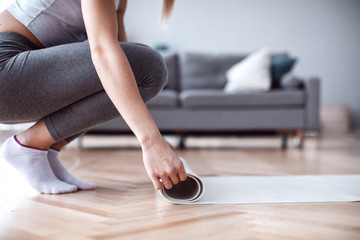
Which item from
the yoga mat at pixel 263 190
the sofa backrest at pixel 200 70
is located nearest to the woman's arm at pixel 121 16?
the yoga mat at pixel 263 190

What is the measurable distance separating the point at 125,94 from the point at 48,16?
16.4 inches

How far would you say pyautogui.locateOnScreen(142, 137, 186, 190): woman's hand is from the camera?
0.81 metres

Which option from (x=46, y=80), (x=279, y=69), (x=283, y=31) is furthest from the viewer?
(x=283, y=31)

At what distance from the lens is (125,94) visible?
0.84 metres

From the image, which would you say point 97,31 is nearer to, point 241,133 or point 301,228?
point 301,228

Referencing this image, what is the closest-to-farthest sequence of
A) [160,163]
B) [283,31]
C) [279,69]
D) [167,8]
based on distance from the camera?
[160,163] → [167,8] → [279,69] → [283,31]

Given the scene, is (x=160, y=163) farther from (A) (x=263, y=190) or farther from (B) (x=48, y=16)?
(B) (x=48, y=16)

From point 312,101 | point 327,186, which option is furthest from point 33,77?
point 312,101

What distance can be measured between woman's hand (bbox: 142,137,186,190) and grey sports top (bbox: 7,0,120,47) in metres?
0.50

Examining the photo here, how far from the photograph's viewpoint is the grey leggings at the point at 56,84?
101cm

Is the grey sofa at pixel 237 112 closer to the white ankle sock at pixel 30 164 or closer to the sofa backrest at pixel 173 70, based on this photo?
the sofa backrest at pixel 173 70

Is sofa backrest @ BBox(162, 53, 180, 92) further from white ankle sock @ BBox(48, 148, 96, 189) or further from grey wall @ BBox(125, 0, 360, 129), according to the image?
white ankle sock @ BBox(48, 148, 96, 189)

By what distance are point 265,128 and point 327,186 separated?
1.77 metres

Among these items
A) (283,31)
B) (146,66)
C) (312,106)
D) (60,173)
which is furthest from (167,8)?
(283,31)
